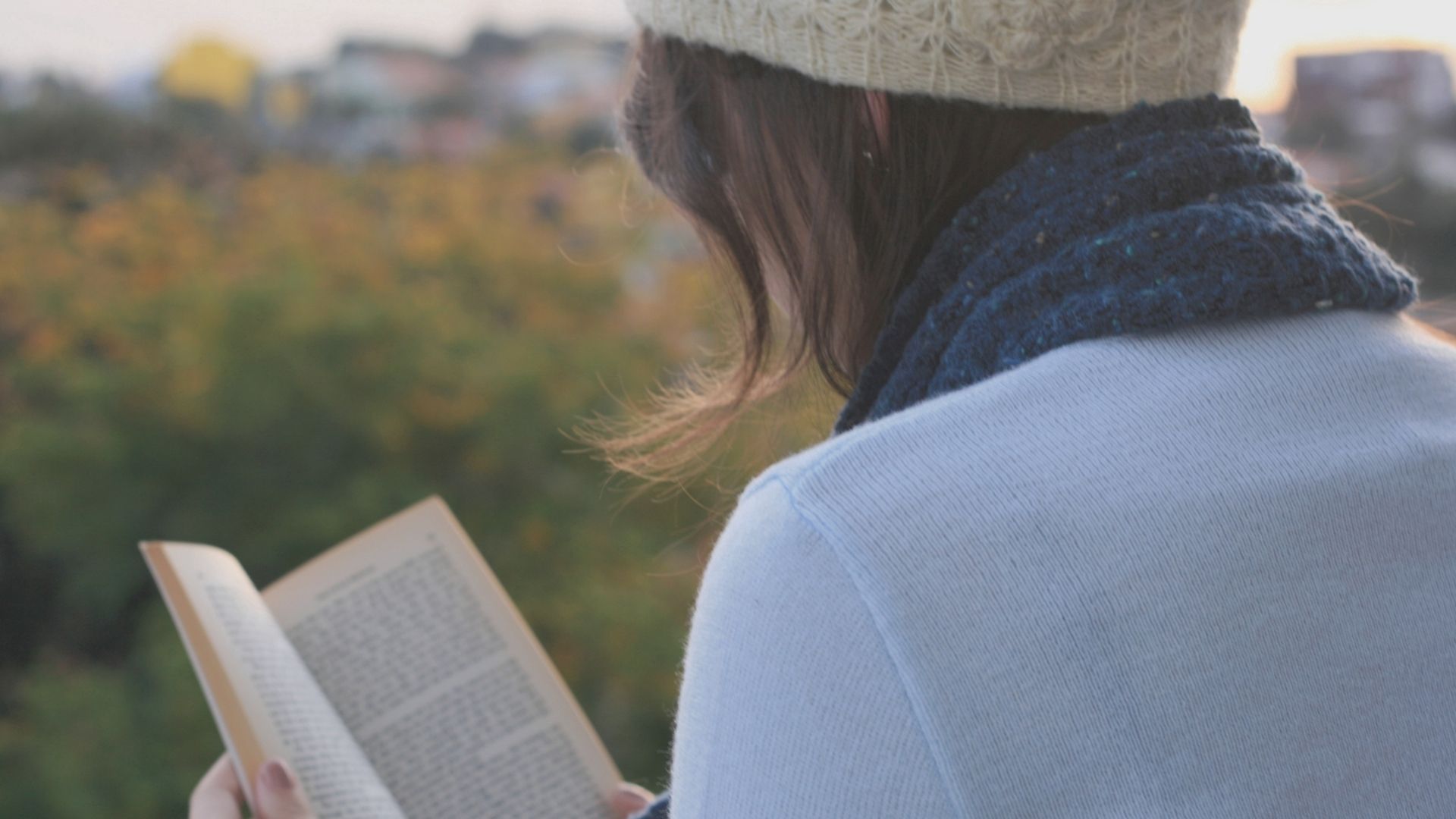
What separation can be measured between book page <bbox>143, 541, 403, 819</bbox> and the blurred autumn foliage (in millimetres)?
958

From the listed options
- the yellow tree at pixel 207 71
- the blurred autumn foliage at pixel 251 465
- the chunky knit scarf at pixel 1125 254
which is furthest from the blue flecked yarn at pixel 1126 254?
the yellow tree at pixel 207 71

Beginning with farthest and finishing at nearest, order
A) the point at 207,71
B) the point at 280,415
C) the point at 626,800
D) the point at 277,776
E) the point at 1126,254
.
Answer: the point at 207,71 → the point at 280,415 → the point at 626,800 → the point at 277,776 → the point at 1126,254

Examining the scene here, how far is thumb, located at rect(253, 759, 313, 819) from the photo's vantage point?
1.16m

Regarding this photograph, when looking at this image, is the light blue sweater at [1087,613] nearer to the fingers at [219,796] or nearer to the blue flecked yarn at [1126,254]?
the blue flecked yarn at [1126,254]

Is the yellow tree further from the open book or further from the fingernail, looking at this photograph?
the fingernail

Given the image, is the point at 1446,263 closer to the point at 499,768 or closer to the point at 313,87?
the point at 313,87

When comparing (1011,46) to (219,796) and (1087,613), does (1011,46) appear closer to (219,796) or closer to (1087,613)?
(1087,613)

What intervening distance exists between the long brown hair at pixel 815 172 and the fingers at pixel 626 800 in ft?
1.62

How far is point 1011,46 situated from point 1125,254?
0.17 meters

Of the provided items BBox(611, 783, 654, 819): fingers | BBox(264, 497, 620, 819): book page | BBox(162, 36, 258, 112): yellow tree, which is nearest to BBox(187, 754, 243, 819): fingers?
BBox(264, 497, 620, 819): book page

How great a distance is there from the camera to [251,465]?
7.82 feet

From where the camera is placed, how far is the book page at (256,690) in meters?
1.19

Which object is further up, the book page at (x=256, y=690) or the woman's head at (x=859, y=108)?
the woman's head at (x=859, y=108)

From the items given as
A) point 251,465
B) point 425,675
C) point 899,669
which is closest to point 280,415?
point 251,465
